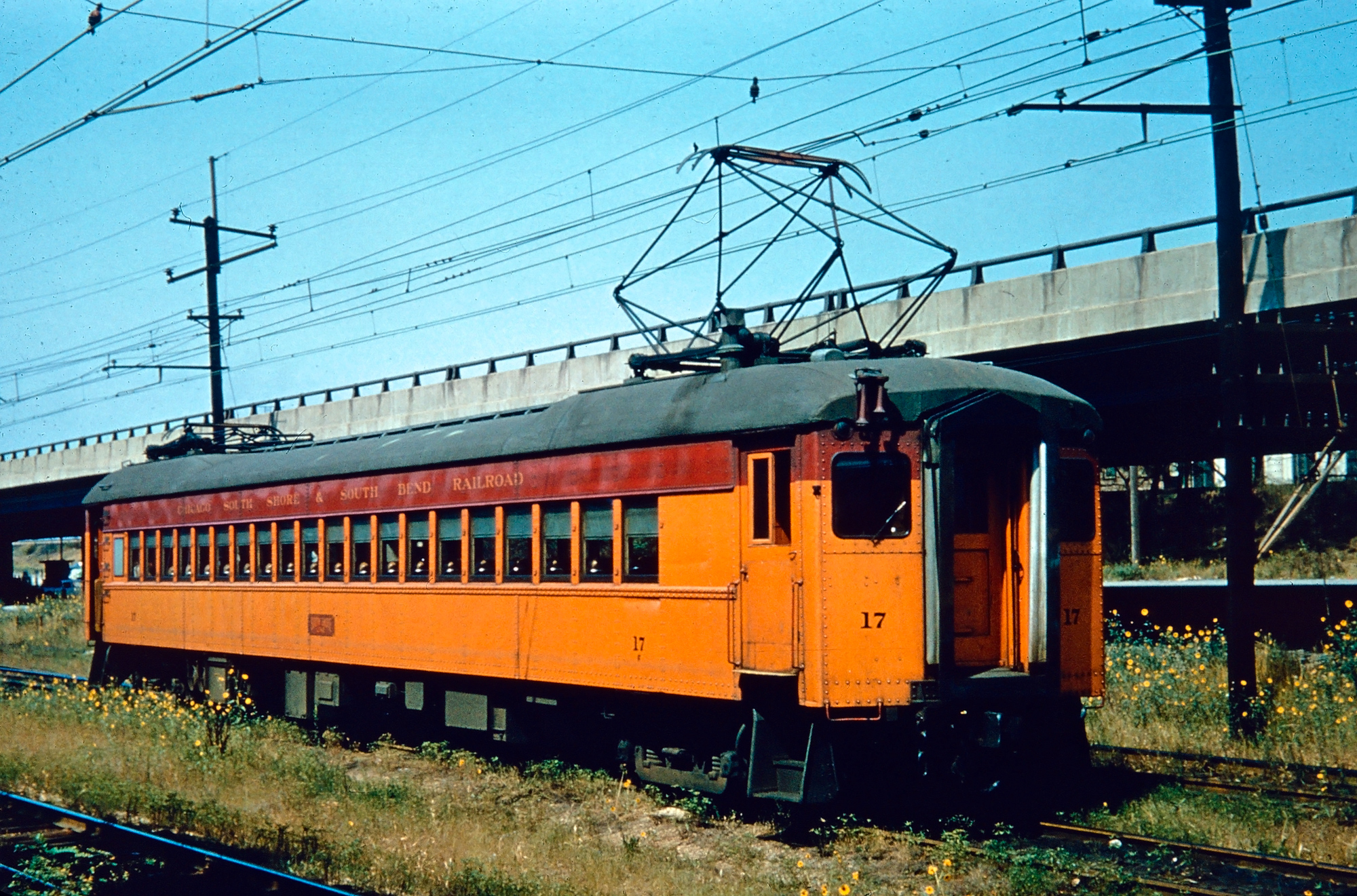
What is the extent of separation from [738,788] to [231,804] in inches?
186

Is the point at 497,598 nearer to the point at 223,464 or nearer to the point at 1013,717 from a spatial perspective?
the point at 1013,717

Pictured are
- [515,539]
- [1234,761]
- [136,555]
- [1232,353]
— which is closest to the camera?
[1234,761]

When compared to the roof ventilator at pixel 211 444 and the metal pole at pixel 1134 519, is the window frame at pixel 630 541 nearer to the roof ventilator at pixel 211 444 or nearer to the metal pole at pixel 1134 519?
the roof ventilator at pixel 211 444

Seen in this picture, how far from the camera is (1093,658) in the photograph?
11094mm

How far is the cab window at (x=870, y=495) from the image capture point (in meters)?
10.2

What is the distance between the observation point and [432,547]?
48.1 ft

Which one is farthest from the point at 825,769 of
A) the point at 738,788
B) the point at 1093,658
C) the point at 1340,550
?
the point at 1340,550

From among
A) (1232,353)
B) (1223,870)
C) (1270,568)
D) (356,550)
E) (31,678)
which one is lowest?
(31,678)

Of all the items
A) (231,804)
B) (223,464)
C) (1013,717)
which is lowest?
(231,804)

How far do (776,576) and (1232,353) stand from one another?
20.4 feet

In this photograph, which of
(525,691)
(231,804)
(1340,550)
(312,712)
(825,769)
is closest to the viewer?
(825,769)

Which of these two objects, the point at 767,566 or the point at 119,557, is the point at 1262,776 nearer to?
the point at 767,566

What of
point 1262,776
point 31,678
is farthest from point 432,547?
point 31,678

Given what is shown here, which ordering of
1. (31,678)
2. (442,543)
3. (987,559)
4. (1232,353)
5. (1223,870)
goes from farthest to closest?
(31,678), (442,543), (1232,353), (987,559), (1223,870)
